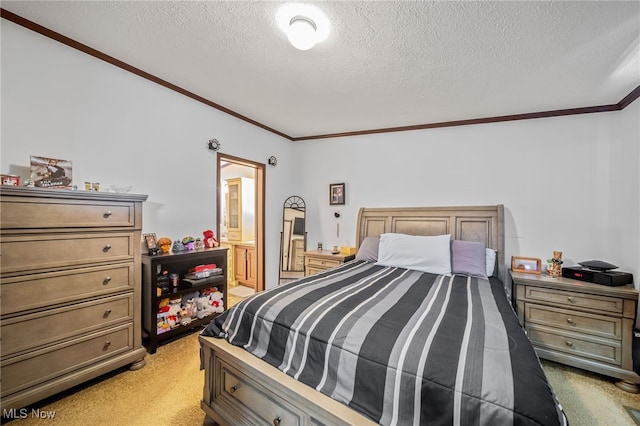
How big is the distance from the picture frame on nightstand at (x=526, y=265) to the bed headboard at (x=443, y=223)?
0.12 m

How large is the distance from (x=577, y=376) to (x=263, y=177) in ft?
12.9

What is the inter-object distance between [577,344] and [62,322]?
13.1 feet

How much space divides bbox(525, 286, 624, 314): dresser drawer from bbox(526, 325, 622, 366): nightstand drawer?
0.81ft

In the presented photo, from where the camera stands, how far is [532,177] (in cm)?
296

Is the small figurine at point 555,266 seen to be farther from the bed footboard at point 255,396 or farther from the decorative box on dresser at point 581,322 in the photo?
the bed footboard at point 255,396

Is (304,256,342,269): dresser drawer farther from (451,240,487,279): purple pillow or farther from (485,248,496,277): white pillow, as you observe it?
(485,248,496,277): white pillow

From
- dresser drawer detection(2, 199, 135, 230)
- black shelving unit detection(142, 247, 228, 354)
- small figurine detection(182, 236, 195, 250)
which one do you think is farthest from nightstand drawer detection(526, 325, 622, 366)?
dresser drawer detection(2, 199, 135, 230)

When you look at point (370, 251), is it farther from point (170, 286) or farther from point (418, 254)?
point (170, 286)

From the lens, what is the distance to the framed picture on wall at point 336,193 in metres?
4.04

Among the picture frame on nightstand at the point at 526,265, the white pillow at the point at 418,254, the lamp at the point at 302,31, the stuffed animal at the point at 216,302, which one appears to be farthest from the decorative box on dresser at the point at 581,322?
the stuffed animal at the point at 216,302


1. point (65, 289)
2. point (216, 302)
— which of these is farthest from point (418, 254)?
point (65, 289)

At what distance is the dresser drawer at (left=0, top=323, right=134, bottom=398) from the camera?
1561 millimetres

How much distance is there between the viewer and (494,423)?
0.85 metres

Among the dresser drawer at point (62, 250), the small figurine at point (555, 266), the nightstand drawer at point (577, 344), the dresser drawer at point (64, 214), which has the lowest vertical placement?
the nightstand drawer at point (577, 344)
